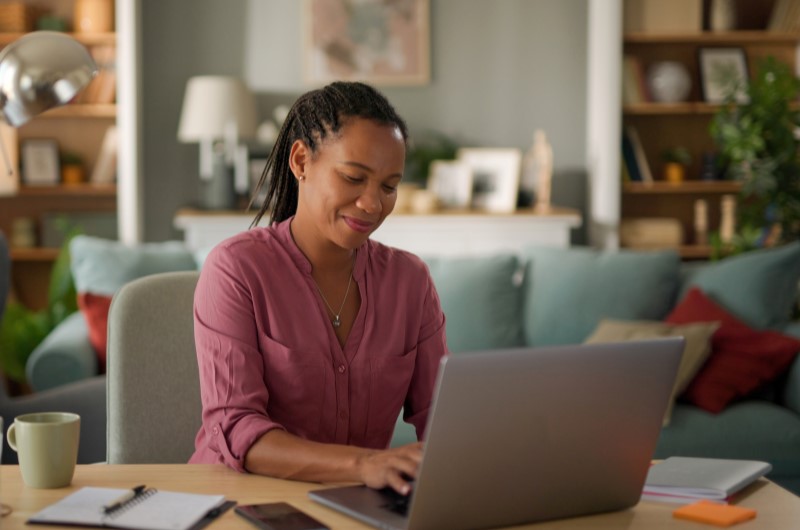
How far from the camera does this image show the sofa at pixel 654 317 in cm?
304

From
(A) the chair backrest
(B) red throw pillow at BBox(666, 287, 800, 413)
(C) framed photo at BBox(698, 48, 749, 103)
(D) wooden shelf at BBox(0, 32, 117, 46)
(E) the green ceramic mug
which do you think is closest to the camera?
(E) the green ceramic mug

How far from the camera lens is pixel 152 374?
175 centimetres

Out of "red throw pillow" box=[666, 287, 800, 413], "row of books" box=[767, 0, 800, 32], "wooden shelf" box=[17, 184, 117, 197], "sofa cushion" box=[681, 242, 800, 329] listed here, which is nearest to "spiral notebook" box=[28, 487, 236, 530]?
"red throw pillow" box=[666, 287, 800, 413]

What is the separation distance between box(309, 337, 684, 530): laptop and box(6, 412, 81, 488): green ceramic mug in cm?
32

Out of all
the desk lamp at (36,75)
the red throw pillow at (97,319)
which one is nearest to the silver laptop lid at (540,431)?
the desk lamp at (36,75)

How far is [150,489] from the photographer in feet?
4.16

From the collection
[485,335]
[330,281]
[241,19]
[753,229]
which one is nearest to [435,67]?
[241,19]

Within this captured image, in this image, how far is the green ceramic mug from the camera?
50.6 inches

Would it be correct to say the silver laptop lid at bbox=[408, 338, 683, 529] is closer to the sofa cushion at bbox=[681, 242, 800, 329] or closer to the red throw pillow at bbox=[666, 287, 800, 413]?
the red throw pillow at bbox=[666, 287, 800, 413]

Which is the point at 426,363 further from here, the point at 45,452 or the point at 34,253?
the point at 34,253

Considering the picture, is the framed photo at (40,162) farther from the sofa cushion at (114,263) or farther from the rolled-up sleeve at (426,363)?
the rolled-up sleeve at (426,363)

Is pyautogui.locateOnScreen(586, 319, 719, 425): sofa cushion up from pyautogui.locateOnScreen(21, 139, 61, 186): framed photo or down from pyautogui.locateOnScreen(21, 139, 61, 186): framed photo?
down

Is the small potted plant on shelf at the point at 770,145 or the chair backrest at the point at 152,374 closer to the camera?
the chair backrest at the point at 152,374

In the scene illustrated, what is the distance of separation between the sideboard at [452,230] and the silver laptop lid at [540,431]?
3603mm
